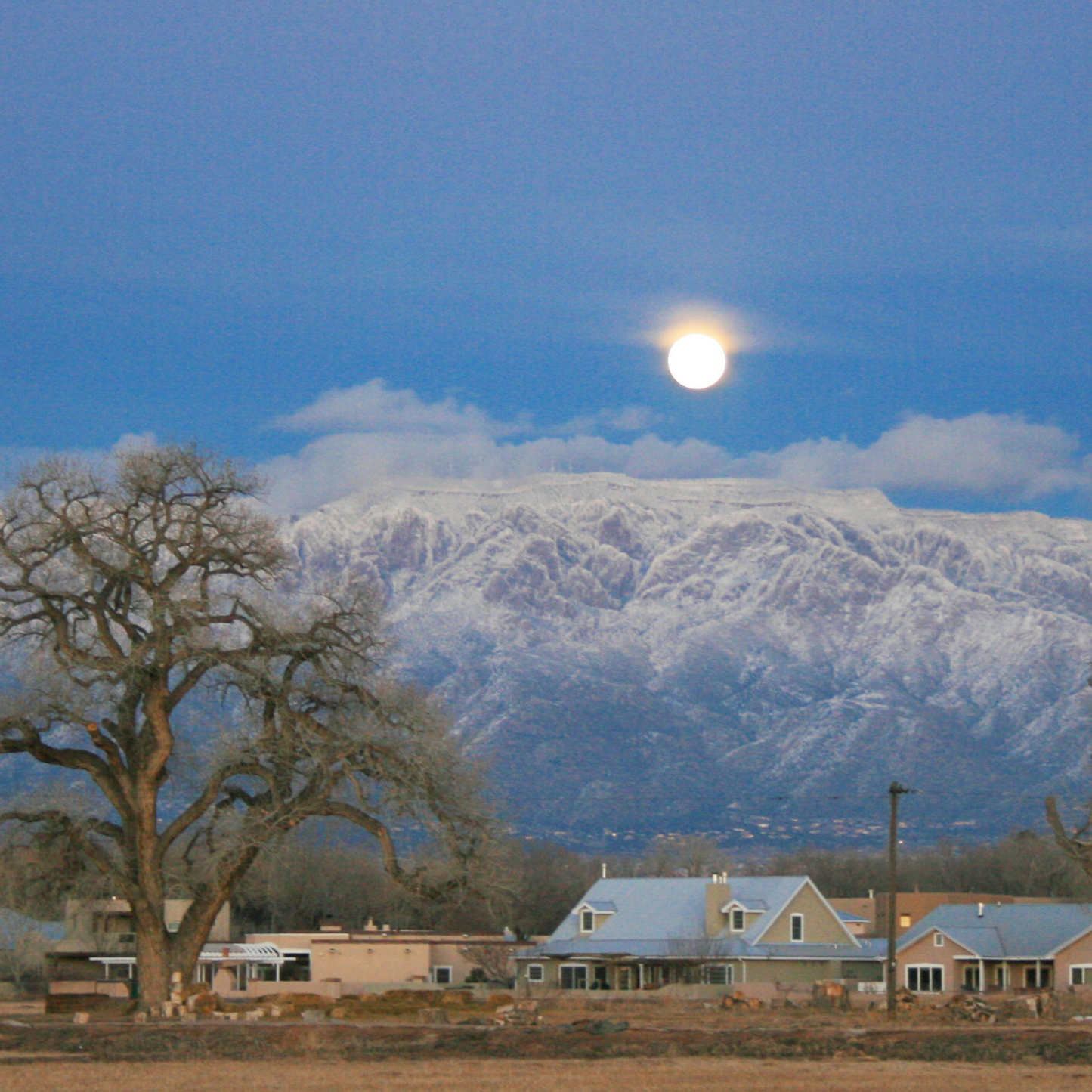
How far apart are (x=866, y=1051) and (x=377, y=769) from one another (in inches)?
531

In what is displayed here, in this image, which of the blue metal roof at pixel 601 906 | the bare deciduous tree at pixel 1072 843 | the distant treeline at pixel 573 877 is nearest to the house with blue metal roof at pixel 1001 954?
the distant treeline at pixel 573 877

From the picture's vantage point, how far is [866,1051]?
34500 mm

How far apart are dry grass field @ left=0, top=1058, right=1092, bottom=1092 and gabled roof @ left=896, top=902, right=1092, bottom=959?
159 ft

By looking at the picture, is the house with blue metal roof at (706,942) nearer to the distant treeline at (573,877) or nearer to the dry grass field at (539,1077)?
the distant treeline at (573,877)

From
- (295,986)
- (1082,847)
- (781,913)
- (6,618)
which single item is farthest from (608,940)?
(6,618)

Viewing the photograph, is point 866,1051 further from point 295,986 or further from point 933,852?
point 933,852

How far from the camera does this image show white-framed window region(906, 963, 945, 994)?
7912 centimetres

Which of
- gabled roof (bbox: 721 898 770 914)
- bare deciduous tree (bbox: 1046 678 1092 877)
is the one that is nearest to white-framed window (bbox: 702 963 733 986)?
gabled roof (bbox: 721 898 770 914)

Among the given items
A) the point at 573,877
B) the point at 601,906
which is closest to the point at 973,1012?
the point at 601,906

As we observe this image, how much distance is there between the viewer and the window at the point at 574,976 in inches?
3115

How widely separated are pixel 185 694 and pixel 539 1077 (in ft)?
57.9

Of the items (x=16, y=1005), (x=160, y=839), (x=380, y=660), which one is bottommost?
(x=16, y=1005)

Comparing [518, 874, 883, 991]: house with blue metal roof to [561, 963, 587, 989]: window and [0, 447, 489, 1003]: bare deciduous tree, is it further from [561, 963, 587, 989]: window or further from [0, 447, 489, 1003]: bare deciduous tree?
[0, 447, 489, 1003]: bare deciduous tree

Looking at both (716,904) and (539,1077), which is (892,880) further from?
(539,1077)
